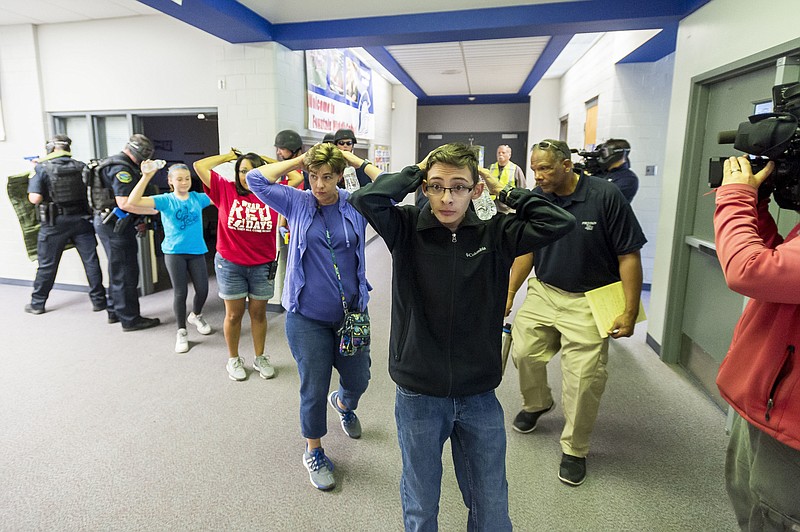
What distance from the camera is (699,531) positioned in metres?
1.97

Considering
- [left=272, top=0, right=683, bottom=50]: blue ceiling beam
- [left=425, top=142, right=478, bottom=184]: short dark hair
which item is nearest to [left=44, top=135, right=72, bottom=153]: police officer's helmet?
[left=272, top=0, right=683, bottom=50]: blue ceiling beam

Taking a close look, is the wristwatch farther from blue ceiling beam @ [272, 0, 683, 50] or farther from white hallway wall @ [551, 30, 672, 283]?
white hallway wall @ [551, 30, 672, 283]

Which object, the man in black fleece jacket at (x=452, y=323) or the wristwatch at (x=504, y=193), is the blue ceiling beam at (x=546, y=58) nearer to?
the wristwatch at (x=504, y=193)

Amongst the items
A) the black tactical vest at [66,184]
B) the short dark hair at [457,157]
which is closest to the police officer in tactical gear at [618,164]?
the short dark hair at [457,157]

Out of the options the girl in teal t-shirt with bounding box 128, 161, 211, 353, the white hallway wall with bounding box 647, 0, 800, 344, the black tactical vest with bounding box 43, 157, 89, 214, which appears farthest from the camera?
the black tactical vest with bounding box 43, 157, 89, 214

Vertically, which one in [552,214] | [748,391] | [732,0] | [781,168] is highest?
[732,0]

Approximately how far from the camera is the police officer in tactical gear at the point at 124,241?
4.14 meters

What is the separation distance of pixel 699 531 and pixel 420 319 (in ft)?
5.10

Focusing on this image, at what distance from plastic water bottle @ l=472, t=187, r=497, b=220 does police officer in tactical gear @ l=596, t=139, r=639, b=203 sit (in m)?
3.10

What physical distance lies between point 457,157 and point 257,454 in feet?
6.23

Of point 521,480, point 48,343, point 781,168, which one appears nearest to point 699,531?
point 521,480

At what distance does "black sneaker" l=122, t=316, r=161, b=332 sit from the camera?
430cm

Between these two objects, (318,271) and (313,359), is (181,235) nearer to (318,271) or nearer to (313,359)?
(318,271)

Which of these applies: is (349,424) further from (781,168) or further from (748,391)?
(781,168)
